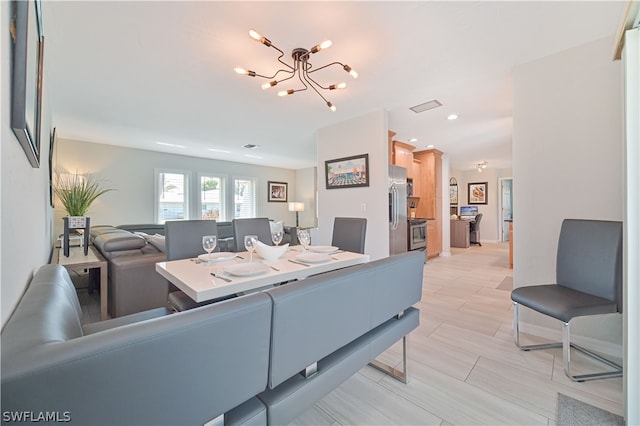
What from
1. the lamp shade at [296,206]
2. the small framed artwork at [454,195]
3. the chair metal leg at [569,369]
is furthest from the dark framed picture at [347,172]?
the small framed artwork at [454,195]

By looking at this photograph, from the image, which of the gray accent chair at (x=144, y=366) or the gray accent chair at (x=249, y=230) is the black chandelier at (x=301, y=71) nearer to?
the gray accent chair at (x=249, y=230)

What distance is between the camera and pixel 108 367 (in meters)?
0.56

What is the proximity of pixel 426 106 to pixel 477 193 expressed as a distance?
21.8 feet

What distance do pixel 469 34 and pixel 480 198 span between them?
7981 millimetres

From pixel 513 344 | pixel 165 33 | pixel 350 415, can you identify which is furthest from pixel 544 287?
pixel 165 33

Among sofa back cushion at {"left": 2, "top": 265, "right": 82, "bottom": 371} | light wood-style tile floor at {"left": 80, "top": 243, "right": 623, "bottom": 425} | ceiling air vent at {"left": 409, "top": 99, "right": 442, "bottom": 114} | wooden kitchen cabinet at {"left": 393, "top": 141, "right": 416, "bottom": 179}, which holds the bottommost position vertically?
light wood-style tile floor at {"left": 80, "top": 243, "right": 623, "bottom": 425}

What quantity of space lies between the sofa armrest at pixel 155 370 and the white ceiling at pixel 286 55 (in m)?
1.91

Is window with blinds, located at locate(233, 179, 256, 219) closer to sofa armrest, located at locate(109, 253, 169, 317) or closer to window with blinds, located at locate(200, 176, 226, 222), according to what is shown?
window with blinds, located at locate(200, 176, 226, 222)

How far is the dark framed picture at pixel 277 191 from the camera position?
26.3 ft

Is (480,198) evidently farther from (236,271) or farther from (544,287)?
(236,271)

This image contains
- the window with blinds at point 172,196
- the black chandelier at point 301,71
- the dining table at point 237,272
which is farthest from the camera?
the window with blinds at point 172,196

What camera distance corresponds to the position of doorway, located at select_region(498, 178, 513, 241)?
837cm

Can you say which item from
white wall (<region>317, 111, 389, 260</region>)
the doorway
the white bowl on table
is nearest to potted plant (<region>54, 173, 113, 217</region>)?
the white bowl on table

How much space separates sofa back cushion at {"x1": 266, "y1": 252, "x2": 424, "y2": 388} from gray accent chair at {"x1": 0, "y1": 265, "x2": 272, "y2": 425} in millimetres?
62
